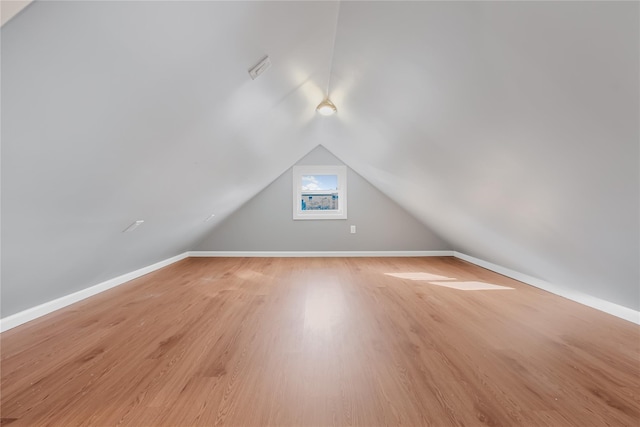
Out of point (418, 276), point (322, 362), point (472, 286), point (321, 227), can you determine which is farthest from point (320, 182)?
point (322, 362)

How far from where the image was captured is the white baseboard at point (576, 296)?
1.87m

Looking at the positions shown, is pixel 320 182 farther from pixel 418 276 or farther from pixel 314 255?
pixel 418 276

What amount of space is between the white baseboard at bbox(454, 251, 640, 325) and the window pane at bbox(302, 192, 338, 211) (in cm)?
254

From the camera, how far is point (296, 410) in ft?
3.29

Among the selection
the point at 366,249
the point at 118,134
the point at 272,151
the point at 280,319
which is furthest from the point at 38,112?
the point at 366,249

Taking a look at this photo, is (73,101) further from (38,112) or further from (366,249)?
(366,249)

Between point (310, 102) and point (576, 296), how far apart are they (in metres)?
3.10

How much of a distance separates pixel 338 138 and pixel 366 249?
1.98 m

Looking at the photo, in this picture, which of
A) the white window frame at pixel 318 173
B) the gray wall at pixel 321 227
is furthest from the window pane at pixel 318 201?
the gray wall at pixel 321 227

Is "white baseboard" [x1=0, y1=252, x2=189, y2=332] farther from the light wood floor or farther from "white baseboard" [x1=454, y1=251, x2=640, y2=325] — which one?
"white baseboard" [x1=454, y1=251, x2=640, y2=325]

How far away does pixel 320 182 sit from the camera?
445cm

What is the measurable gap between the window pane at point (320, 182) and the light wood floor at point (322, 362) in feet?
7.80

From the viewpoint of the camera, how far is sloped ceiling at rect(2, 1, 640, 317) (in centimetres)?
85

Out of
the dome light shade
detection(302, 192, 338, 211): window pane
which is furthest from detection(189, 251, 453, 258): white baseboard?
the dome light shade
